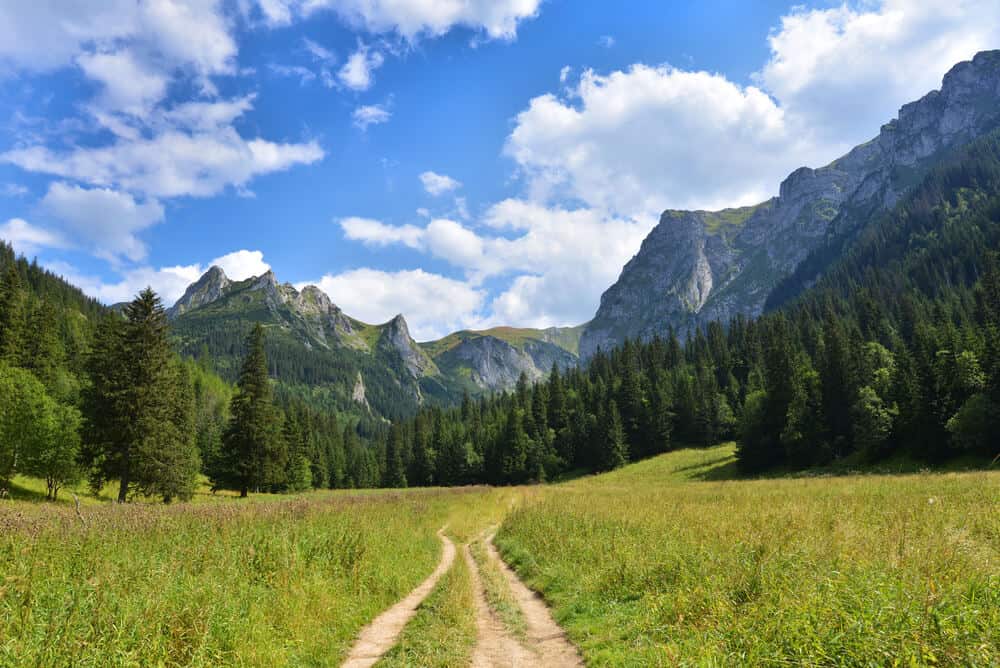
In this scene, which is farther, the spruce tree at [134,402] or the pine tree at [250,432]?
the pine tree at [250,432]

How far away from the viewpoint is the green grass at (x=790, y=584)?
5.04 metres

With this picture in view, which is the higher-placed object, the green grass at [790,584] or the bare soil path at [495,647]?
the green grass at [790,584]

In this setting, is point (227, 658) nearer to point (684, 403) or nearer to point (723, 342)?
point (684, 403)

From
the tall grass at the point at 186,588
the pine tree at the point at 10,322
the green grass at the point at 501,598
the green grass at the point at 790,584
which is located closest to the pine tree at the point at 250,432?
the pine tree at the point at 10,322

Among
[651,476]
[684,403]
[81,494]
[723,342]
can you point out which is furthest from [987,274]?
[81,494]

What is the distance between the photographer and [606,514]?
1858 centimetres

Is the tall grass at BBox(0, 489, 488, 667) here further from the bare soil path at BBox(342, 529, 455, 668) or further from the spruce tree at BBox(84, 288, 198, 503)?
the spruce tree at BBox(84, 288, 198, 503)

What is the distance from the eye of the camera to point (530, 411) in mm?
→ 99375

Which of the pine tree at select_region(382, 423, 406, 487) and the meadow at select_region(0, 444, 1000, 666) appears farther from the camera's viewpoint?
the pine tree at select_region(382, 423, 406, 487)

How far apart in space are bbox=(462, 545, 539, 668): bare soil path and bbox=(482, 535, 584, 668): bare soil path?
11cm

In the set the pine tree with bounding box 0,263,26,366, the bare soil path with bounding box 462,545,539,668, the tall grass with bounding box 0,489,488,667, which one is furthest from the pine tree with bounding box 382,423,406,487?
the bare soil path with bounding box 462,545,539,668

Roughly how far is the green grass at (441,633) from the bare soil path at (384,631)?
208mm

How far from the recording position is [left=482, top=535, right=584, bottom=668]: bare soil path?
783 cm

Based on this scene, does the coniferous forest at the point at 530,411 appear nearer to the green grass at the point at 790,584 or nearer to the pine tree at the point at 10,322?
the pine tree at the point at 10,322
